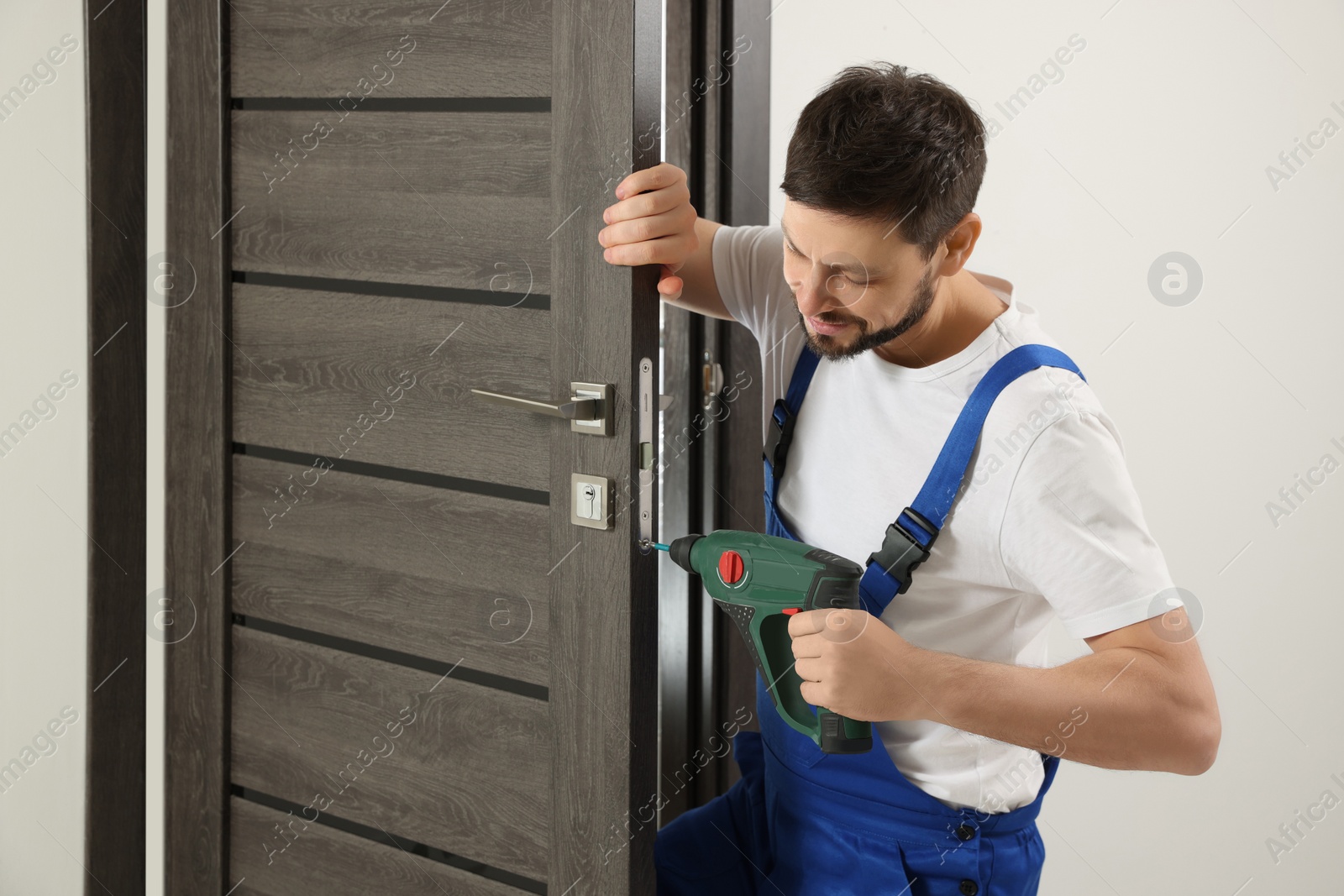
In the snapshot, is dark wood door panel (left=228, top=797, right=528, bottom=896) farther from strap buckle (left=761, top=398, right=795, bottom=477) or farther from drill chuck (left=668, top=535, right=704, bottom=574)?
strap buckle (left=761, top=398, right=795, bottom=477)

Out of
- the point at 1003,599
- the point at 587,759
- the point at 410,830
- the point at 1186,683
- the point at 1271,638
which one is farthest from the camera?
the point at 1271,638

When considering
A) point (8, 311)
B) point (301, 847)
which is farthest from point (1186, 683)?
point (8, 311)

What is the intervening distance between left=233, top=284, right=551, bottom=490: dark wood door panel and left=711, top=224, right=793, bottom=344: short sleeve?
0.26 meters

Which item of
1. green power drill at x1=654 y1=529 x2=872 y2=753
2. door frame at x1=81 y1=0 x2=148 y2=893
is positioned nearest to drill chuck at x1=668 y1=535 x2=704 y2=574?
green power drill at x1=654 y1=529 x2=872 y2=753

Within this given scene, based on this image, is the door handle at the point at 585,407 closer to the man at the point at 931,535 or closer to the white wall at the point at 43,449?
the man at the point at 931,535

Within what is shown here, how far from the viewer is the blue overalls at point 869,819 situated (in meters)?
1.14

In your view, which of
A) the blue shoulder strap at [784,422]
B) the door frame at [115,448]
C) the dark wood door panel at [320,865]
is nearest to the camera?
the blue shoulder strap at [784,422]

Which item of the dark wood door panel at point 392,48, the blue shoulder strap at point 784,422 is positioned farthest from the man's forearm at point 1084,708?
the dark wood door panel at point 392,48

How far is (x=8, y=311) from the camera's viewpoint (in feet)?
5.77

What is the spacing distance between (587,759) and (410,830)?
0.37 meters

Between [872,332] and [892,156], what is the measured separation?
0.64 ft

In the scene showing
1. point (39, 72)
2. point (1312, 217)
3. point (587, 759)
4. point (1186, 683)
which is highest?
point (39, 72)

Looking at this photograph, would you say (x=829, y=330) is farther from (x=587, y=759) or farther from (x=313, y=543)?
(x=313, y=543)

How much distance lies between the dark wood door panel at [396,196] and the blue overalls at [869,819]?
0.42m
